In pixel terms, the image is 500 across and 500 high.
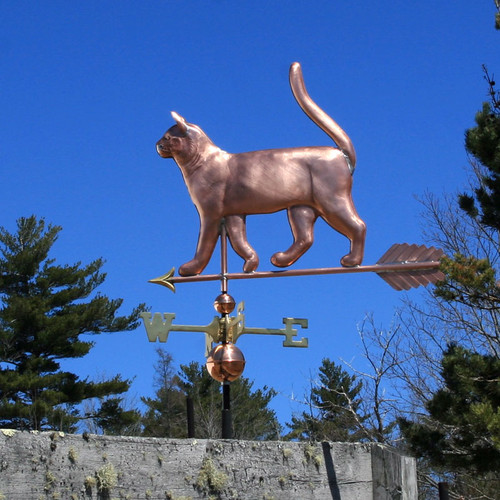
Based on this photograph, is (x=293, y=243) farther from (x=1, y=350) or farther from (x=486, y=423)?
(x=1, y=350)

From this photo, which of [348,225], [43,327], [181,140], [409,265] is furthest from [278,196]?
[43,327]

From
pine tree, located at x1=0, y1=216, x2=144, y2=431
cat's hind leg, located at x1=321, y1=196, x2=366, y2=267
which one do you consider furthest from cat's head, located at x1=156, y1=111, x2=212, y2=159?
pine tree, located at x1=0, y1=216, x2=144, y2=431

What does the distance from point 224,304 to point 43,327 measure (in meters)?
14.2

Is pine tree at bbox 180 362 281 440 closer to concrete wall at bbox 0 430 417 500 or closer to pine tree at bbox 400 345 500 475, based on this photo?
pine tree at bbox 400 345 500 475

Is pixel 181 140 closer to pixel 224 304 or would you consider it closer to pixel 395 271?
pixel 224 304

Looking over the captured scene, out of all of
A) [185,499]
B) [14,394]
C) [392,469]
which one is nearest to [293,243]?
[392,469]

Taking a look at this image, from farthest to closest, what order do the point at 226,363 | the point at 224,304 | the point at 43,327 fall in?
the point at 43,327 → the point at 224,304 → the point at 226,363

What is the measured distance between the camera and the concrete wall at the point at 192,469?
9.48ft

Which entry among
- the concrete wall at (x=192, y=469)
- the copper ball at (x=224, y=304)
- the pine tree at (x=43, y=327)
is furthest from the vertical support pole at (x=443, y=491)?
the pine tree at (x=43, y=327)

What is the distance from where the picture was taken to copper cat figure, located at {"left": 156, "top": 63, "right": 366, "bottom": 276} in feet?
18.1

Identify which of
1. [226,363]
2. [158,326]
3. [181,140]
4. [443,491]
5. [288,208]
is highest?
[181,140]

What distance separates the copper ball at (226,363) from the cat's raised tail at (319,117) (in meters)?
1.44

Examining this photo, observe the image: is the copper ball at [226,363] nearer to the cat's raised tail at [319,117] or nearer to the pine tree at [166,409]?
the cat's raised tail at [319,117]

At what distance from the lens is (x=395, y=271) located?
550 cm
